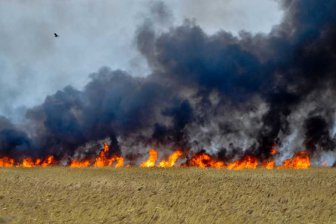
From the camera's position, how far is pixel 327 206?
3778 cm

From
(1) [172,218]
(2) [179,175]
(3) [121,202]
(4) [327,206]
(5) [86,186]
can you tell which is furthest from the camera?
(2) [179,175]

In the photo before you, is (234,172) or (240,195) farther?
(234,172)

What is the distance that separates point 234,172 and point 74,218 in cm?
2340

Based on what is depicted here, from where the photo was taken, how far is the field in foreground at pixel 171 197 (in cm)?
3581

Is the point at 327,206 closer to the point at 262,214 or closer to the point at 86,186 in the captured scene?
the point at 262,214

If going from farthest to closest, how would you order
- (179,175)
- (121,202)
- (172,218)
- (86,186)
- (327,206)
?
(179,175)
(86,186)
(121,202)
(327,206)
(172,218)

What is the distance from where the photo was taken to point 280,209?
1458 inches

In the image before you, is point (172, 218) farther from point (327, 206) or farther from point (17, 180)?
point (17, 180)

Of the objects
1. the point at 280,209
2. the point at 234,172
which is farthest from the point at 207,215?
the point at 234,172

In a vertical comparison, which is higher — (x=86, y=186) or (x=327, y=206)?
(x=86, y=186)

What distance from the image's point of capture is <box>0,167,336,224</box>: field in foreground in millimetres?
35812

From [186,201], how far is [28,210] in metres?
12.9

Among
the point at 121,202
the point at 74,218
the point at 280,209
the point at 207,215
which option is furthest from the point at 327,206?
the point at 74,218

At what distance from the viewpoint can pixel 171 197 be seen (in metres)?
A: 41.4
